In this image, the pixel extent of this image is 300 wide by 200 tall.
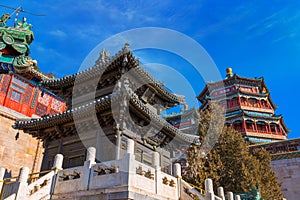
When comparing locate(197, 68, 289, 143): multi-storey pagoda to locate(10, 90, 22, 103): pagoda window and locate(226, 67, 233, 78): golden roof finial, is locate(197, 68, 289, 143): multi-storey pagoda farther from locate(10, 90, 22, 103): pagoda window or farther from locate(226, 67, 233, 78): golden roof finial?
A: locate(10, 90, 22, 103): pagoda window

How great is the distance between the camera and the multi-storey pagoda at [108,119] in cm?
1208

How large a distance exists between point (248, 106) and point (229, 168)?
987 inches

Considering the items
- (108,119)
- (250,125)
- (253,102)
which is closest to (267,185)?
(108,119)

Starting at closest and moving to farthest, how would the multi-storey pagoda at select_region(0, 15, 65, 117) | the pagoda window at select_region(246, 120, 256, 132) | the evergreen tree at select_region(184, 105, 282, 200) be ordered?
the evergreen tree at select_region(184, 105, 282, 200), the multi-storey pagoda at select_region(0, 15, 65, 117), the pagoda window at select_region(246, 120, 256, 132)

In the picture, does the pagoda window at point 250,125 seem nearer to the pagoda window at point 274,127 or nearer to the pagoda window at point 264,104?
the pagoda window at point 274,127

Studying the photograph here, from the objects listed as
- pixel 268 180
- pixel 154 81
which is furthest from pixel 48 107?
pixel 268 180

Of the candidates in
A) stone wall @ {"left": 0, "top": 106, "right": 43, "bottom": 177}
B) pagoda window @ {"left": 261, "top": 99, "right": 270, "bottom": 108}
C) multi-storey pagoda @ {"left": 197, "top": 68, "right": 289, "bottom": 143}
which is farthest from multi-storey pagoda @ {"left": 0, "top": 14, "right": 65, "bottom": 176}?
pagoda window @ {"left": 261, "top": 99, "right": 270, "bottom": 108}

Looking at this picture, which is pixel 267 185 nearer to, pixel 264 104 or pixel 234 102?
pixel 234 102

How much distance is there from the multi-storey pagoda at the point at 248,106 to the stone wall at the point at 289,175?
313 inches

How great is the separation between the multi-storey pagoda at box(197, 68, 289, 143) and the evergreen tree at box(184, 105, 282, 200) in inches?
707

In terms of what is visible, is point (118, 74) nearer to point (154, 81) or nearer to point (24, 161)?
point (154, 81)

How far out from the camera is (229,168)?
50.2ft

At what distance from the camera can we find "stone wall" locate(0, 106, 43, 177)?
20.7m

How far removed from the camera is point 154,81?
16609 millimetres
